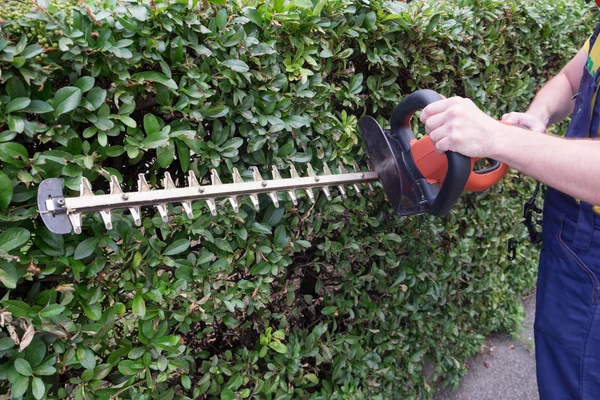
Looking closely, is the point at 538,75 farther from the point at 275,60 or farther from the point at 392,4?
the point at 275,60

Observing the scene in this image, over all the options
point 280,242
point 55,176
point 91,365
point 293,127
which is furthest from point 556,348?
point 55,176

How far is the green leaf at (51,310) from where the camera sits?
45.4 inches

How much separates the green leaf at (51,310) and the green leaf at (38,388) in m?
0.18

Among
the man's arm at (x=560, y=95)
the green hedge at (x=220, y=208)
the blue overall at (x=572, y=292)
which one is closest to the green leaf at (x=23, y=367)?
the green hedge at (x=220, y=208)

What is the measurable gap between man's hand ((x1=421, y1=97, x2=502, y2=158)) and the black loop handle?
3cm

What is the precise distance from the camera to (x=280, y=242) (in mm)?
1639

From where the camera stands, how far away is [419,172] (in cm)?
151

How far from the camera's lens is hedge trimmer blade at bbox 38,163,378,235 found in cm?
105

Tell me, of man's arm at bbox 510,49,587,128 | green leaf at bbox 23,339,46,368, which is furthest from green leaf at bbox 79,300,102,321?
man's arm at bbox 510,49,587,128

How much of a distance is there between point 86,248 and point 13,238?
17 centimetres

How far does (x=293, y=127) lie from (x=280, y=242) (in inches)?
16.0

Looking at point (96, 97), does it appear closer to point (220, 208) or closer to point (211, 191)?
point (211, 191)

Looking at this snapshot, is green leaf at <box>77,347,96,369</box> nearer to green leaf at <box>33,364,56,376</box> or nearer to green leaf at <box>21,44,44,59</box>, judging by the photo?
green leaf at <box>33,364,56,376</box>

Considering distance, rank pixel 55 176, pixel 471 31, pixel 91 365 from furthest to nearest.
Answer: pixel 471 31
pixel 91 365
pixel 55 176
